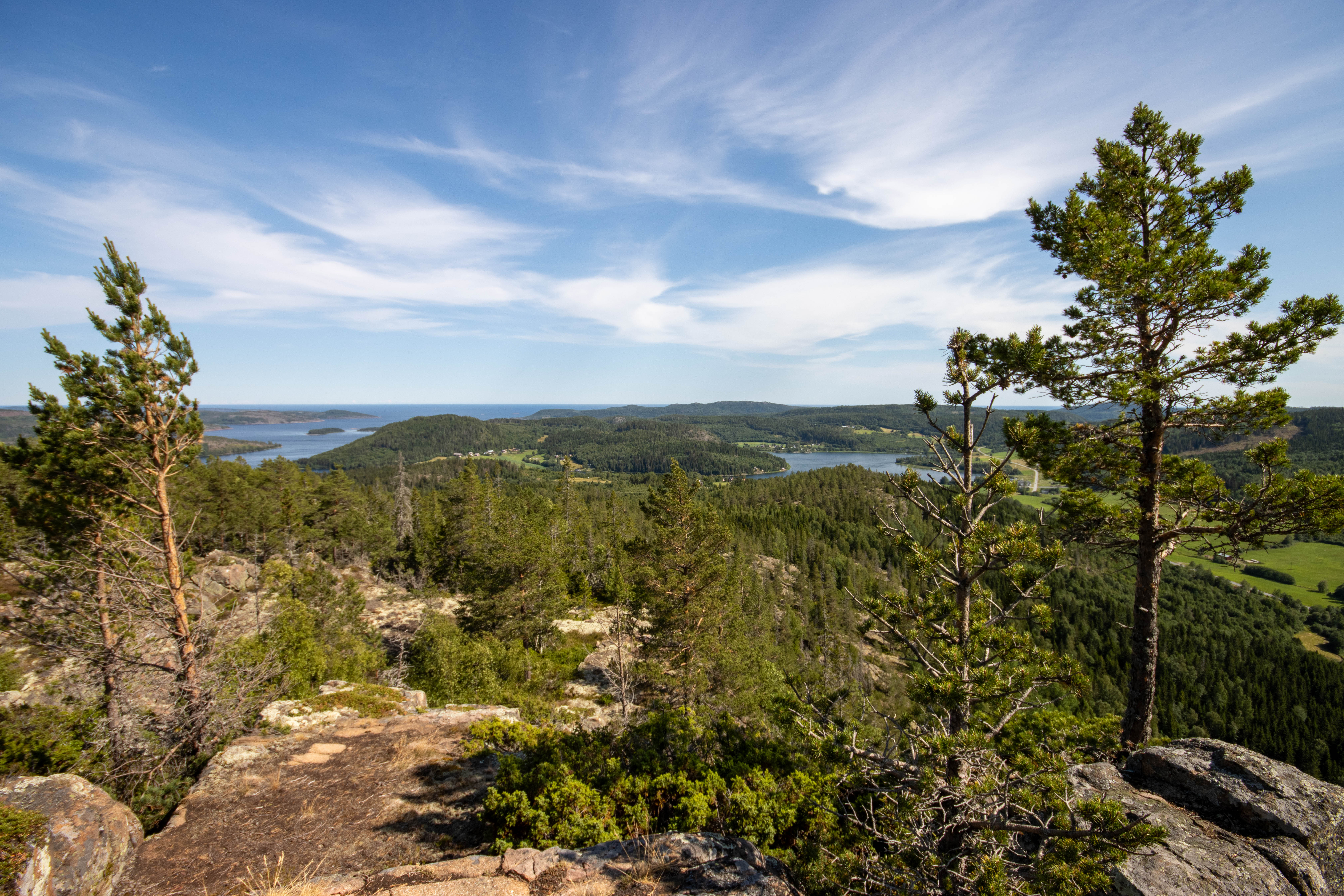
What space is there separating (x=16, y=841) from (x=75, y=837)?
1.25m

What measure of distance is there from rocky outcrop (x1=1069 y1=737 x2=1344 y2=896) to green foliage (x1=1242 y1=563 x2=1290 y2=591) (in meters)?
130

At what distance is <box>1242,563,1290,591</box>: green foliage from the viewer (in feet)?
306

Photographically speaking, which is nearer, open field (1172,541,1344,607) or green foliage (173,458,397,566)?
green foliage (173,458,397,566)

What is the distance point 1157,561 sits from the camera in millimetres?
8453

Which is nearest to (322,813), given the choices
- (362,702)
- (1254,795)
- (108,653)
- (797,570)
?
(362,702)

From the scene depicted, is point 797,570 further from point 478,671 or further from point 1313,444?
point 1313,444

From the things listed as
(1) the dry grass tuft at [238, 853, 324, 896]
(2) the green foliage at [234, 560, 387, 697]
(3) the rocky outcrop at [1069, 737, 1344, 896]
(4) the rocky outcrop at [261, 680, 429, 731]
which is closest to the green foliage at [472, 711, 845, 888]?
(1) the dry grass tuft at [238, 853, 324, 896]

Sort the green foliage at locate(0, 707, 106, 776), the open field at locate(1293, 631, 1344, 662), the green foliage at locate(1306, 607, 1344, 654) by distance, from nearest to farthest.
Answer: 1. the green foliage at locate(0, 707, 106, 776)
2. the open field at locate(1293, 631, 1344, 662)
3. the green foliage at locate(1306, 607, 1344, 654)

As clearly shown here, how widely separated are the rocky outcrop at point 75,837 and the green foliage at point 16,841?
0.10m

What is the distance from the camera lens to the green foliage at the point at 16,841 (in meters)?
5.12

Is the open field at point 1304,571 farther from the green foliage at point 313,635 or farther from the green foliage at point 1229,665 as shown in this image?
the green foliage at point 313,635

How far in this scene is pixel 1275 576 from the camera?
9562 cm

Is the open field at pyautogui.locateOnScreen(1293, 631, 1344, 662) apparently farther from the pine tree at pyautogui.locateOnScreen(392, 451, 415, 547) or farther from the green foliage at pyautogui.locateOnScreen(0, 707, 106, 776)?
the pine tree at pyautogui.locateOnScreen(392, 451, 415, 547)

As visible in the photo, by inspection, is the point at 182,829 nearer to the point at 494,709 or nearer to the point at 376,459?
the point at 494,709
